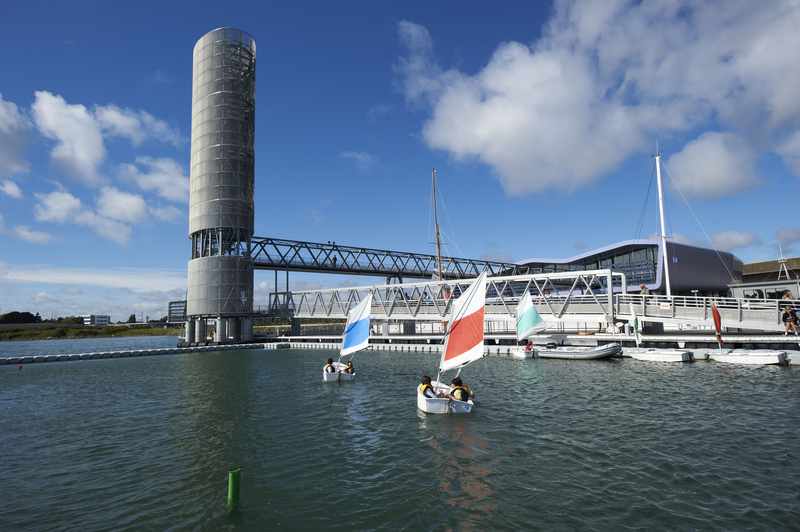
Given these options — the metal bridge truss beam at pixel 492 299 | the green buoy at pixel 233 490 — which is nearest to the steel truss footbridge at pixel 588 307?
the metal bridge truss beam at pixel 492 299

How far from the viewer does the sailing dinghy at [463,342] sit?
26141 mm

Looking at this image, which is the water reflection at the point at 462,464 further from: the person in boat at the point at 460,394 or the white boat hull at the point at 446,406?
the person in boat at the point at 460,394

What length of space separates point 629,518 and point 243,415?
74.8 feet

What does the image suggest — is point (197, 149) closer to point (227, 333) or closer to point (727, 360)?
point (227, 333)

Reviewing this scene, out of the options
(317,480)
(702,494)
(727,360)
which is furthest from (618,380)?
(317,480)

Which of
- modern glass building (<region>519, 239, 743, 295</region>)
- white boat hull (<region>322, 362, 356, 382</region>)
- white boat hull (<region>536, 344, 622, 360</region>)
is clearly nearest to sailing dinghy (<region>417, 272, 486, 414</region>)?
white boat hull (<region>322, 362, 356, 382</region>)

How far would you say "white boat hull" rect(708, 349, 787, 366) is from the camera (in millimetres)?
39656

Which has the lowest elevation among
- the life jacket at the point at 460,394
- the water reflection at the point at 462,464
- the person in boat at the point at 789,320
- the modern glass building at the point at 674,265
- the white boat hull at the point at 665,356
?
the water reflection at the point at 462,464

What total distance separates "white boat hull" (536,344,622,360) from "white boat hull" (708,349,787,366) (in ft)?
32.3

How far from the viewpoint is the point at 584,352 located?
50.8m

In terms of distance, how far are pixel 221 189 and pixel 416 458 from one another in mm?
91499

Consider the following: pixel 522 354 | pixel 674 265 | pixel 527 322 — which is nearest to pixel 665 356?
pixel 522 354

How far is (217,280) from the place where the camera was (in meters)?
94.1

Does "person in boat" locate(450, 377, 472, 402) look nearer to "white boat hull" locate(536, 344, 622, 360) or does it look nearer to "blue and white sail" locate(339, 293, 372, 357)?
"blue and white sail" locate(339, 293, 372, 357)
